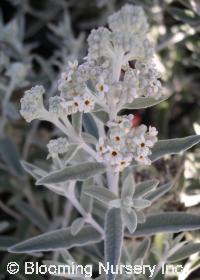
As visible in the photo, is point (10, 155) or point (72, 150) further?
point (10, 155)

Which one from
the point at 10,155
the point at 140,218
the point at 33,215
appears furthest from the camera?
the point at 10,155

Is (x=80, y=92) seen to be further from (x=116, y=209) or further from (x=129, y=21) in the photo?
(x=116, y=209)

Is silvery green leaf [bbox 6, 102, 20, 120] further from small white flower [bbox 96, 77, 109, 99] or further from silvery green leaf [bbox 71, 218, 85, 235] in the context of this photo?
small white flower [bbox 96, 77, 109, 99]

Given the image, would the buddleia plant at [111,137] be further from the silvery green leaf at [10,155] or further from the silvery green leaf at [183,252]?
the silvery green leaf at [10,155]

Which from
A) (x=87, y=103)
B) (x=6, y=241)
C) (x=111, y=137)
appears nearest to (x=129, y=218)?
(x=111, y=137)

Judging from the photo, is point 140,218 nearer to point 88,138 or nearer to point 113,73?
point 88,138

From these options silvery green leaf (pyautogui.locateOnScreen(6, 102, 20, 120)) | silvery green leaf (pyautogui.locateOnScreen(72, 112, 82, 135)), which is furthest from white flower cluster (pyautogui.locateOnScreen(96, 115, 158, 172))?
silvery green leaf (pyautogui.locateOnScreen(6, 102, 20, 120))

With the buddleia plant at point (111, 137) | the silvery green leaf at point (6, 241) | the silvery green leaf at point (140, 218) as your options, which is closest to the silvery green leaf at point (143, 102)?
the buddleia plant at point (111, 137)
